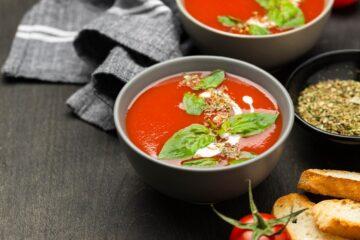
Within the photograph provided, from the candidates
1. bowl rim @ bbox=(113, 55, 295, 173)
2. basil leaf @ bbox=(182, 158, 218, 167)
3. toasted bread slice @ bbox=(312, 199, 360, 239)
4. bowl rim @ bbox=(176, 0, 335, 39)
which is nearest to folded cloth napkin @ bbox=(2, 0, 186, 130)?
bowl rim @ bbox=(176, 0, 335, 39)

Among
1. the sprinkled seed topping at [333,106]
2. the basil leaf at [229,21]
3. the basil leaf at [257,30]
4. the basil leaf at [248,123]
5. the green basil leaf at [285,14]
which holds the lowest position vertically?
the sprinkled seed topping at [333,106]

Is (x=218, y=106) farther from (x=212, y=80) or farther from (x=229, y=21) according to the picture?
(x=229, y=21)

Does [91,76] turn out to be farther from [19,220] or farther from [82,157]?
[19,220]

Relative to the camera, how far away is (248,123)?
9.05 ft

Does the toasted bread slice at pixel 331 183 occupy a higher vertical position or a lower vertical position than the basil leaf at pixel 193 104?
lower

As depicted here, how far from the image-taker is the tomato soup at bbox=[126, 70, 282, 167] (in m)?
2.67

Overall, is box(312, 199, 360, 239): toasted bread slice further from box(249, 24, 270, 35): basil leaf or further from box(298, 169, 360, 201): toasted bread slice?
box(249, 24, 270, 35): basil leaf

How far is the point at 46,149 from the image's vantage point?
3139 millimetres

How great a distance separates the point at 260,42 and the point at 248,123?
587 millimetres

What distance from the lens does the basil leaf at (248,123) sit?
2.74 m

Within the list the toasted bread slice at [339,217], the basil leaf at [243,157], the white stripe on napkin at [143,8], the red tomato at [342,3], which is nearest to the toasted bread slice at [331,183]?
→ the toasted bread slice at [339,217]

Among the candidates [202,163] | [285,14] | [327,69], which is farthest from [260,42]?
[202,163]

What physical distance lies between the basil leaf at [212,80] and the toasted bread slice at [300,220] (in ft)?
1.88

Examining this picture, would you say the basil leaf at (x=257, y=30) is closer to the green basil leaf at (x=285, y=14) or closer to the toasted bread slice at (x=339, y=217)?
the green basil leaf at (x=285, y=14)
